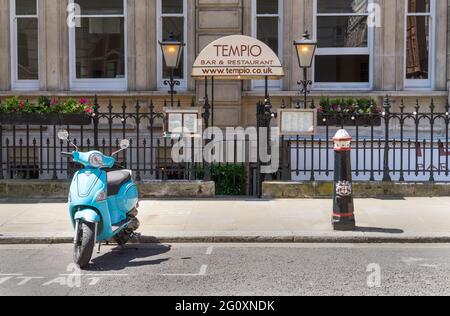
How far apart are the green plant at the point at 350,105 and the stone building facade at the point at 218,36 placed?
1.20 ft

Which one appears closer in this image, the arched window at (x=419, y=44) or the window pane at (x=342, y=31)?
the arched window at (x=419, y=44)

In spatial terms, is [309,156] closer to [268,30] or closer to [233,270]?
[268,30]

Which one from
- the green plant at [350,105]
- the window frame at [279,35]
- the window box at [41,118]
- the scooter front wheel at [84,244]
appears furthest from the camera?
the window frame at [279,35]

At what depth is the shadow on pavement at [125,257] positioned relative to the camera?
693 centimetres

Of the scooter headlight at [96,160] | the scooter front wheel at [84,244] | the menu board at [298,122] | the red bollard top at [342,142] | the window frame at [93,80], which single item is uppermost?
the window frame at [93,80]

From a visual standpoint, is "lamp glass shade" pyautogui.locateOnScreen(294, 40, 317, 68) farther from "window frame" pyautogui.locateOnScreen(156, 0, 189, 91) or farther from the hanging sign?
"window frame" pyautogui.locateOnScreen(156, 0, 189, 91)

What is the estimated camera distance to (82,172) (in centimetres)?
708

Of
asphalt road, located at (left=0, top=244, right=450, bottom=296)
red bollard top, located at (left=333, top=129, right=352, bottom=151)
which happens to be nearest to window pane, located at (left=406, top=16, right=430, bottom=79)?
red bollard top, located at (left=333, top=129, right=352, bottom=151)

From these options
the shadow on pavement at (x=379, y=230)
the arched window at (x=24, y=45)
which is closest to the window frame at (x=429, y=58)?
the shadow on pavement at (x=379, y=230)

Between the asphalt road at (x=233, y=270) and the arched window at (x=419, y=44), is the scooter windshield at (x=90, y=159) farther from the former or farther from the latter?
the arched window at (x=419, y=44)

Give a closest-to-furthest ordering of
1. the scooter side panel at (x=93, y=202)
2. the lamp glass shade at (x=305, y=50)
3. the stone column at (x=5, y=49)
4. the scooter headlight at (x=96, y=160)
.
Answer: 1. the scooter side panel at (x=93, y=202)
2. the scooter headlight at (x=96, y=160)
3. the lamp glass shade at (x=305, y=50)
4. the stone column at (x=5, y=49)

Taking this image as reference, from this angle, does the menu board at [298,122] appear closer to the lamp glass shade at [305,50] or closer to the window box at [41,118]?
the lamp glass shade at [305,50]

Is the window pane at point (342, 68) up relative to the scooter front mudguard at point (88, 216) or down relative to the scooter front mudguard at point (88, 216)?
up

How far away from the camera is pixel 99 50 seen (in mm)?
14836
